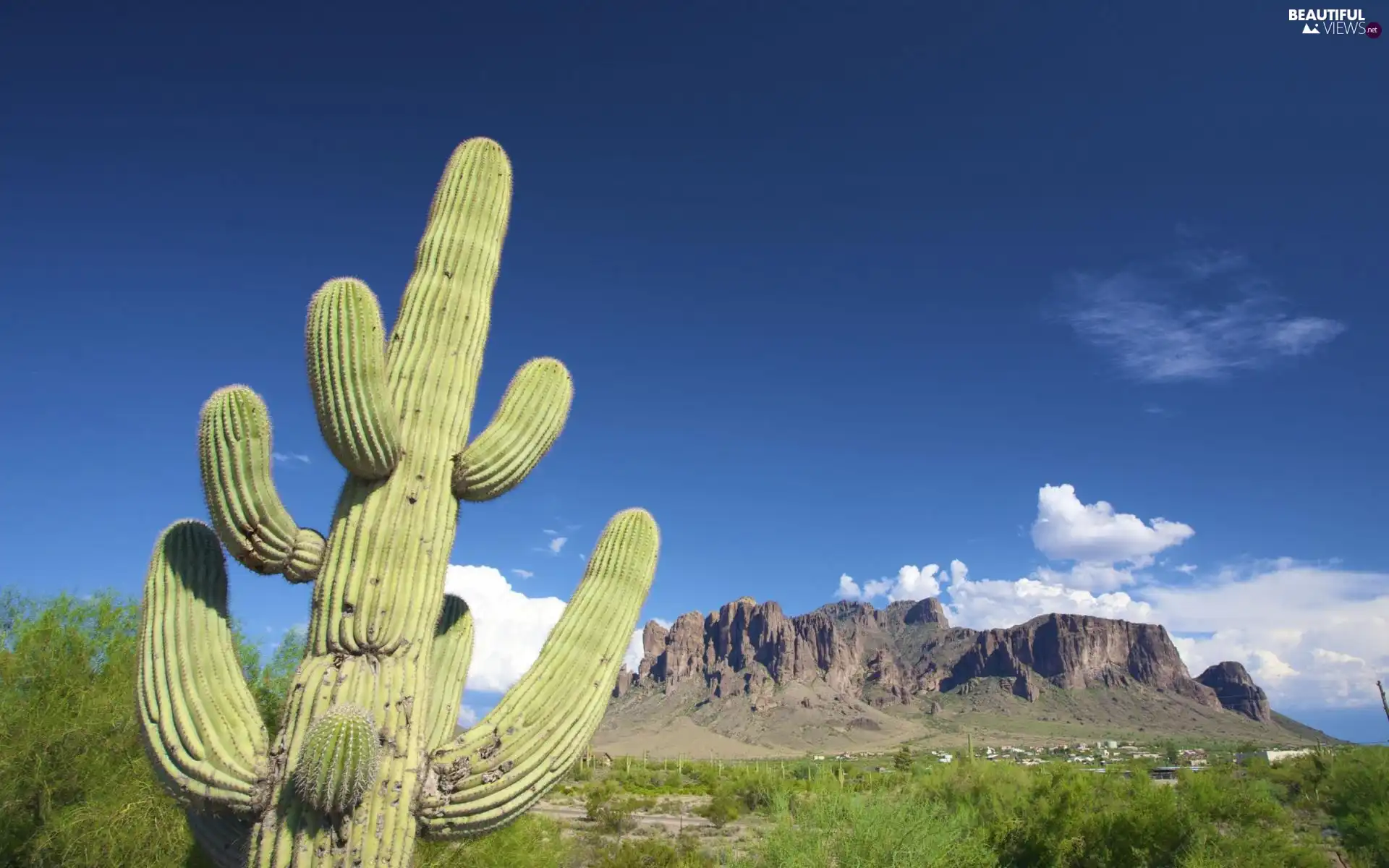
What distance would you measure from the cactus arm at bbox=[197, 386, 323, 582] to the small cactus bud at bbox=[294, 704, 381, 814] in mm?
1002

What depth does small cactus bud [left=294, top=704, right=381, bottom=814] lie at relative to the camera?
10.5 ft

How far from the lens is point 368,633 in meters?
3.69

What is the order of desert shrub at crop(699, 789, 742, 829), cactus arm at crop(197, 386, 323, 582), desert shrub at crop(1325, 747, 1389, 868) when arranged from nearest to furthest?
cactus arm at crop(197, 386, 323, 582)
desert shrub at crop(1325, 747, 1389, 868)
desert shrub at crop(699, 789, 742, 829)

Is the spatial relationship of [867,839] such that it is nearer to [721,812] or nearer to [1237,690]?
[721,812]

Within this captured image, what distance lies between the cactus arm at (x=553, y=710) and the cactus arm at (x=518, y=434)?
755 millimetres

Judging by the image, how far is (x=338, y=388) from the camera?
3912 millimetres

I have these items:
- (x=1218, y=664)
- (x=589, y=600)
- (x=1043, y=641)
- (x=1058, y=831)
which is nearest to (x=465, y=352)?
(x=589, y=600)

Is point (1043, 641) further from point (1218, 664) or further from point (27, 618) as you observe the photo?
point (27, 618)

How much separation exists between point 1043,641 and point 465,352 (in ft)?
502

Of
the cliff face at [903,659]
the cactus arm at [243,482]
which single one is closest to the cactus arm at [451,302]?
the cactus arm at [243,482]

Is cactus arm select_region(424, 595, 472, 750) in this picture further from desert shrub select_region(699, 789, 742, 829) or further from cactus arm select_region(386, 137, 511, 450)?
desert shrub select_region(699, 789, 742, 829)

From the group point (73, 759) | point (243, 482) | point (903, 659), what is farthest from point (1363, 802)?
point (903, 659)

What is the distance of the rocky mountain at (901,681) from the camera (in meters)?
118

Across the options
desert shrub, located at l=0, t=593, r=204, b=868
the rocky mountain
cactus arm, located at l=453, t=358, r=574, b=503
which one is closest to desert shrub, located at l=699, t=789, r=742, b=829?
desert shrub, located at l=0, t=593, r=204, b=868
